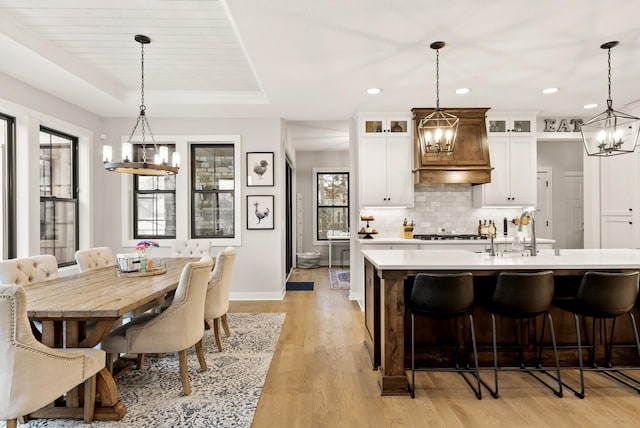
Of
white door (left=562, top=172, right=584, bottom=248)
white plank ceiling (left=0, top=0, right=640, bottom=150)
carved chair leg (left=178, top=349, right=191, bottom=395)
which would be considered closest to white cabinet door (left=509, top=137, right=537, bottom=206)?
white plank ceiling (left=0, top=0, right=640, bottom=150)

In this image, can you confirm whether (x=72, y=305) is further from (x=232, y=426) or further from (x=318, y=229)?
(x=318, y=229)

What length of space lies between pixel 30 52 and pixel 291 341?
3540 millimetres

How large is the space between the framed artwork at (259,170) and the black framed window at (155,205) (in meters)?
1.16

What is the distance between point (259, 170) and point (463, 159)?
9.38 feet

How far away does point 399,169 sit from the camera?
5.27 metres

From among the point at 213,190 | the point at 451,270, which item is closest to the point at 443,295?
the point at 451,270

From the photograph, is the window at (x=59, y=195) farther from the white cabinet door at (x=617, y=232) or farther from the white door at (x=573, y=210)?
the white door at (x=573, y=210)

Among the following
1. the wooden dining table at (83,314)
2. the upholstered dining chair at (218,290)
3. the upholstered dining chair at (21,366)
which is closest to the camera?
the upholstered dining chair at (21,366)

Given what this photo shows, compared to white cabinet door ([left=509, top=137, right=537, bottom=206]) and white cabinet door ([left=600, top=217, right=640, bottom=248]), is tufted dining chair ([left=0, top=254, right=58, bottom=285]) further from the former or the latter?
white cabinet door ([left=600, top=217, right=640, bottom=248])

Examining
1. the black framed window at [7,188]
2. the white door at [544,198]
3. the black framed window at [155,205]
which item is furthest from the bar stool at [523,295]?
the white door at [544,198]

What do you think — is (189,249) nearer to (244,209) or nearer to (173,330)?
(244,209)

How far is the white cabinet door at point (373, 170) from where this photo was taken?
525 centimetres

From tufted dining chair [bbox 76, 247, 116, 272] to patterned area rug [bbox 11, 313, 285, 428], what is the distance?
120cm

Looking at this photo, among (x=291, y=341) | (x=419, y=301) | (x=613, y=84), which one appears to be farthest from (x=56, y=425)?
(x=613, y=84)
